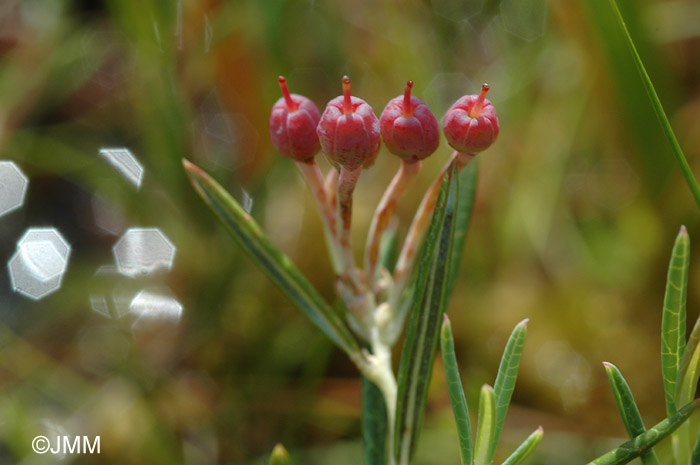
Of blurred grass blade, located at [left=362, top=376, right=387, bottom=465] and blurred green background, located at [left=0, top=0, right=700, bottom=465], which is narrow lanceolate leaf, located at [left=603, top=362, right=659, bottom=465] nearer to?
blurred grass blade, located at [left=362, top=376, right=387, bottom=465]

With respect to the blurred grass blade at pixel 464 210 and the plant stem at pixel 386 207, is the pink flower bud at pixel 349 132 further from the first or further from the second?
the blurred grass blade at pixel 464 210

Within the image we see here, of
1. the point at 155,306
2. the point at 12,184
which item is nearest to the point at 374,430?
the point at 155,306

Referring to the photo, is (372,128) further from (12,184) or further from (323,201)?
(12,184)

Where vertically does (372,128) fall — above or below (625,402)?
above

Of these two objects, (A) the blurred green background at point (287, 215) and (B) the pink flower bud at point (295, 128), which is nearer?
(B) the pink flower bud at point (295, 128)

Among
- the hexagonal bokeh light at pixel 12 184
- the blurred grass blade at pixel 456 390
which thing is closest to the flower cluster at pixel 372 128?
the blurred grass blade at pixel 456 390

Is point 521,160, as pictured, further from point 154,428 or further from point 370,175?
point 154,428

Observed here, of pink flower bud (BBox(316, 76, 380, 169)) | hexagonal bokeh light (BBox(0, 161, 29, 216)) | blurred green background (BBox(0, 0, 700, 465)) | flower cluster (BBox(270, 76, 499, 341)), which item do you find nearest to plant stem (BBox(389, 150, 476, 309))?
flower cluster (BBox(270, 76, 499, 341))
